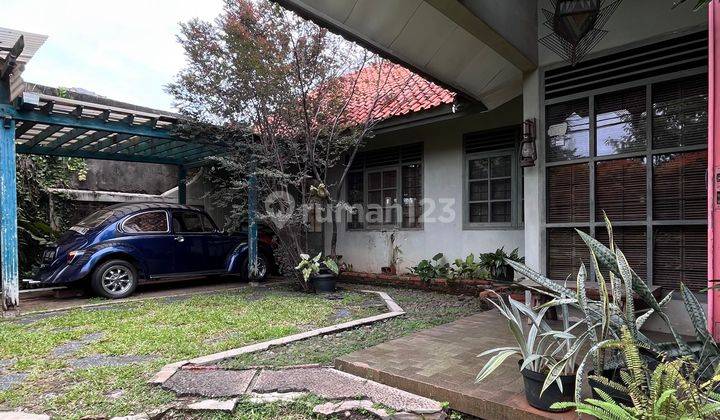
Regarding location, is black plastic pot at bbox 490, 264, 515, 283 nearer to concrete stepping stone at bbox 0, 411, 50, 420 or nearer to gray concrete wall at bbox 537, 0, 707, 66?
gray concrete wall at bbox 537, 0, 707, 66

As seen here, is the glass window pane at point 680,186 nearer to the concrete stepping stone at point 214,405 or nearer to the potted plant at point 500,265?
the potted plant at point 500,265

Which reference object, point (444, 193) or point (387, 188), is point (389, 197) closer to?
point (387, 188)

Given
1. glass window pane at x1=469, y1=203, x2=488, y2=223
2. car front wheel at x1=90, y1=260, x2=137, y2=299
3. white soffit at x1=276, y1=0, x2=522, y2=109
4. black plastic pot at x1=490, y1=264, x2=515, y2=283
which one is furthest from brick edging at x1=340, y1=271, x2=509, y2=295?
car front wheel at x1=90, y1=260, x2=137, y2=299

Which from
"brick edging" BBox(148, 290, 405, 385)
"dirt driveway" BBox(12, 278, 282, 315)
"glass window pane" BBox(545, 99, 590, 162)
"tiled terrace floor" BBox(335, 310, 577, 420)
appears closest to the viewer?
"tiled terrace floor" BBox(335, 310, 577, 420)

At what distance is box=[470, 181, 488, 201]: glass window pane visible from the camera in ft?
23.6

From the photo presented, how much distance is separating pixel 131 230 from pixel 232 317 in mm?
3019

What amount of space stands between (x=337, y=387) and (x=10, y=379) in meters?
2.53

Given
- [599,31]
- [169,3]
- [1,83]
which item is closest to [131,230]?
[1,83]

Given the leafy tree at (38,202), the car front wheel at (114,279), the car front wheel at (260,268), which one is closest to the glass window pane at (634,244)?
the car front wheel at (260,268)

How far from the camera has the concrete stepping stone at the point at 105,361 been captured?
346cm

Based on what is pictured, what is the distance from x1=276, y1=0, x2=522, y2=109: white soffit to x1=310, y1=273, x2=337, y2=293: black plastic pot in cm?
360

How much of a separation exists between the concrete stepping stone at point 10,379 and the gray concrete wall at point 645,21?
6.12 meters

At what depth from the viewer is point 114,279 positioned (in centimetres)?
659

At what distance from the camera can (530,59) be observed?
473 centimetres
